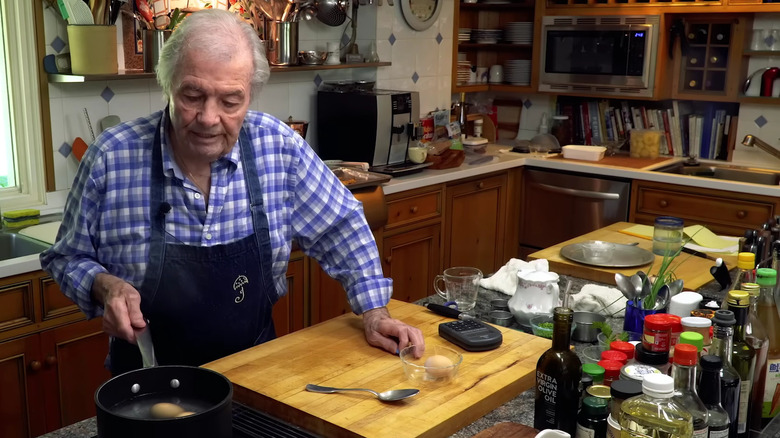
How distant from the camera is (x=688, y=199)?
14.4ft

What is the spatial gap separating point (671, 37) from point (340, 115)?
6.60 feet

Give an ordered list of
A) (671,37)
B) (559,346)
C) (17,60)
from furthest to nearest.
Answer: (671,37) → (17,60) → (559,346)

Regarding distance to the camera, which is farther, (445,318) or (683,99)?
(683,99)

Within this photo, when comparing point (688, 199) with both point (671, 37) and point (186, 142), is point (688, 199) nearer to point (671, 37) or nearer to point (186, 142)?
point (671, 37)

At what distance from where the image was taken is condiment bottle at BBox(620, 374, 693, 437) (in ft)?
3.55

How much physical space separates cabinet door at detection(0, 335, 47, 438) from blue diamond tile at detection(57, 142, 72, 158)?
2.89ft

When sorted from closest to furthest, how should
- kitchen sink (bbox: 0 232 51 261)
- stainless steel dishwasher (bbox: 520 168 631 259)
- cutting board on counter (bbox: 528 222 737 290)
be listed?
cutting board on counter (bbox: 528 222 737 290), kitchen sink (bbox: 0 232 51 261), stainless steel dishwasher (bbox: 520 168 631 259)

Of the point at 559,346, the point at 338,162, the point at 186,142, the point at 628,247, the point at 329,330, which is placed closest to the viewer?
the point at 559,346

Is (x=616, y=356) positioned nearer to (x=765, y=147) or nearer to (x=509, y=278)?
(x=509, y=278)

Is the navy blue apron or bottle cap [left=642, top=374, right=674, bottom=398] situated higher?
bottle cap [left=642, top=374, right=674, bottom=398]

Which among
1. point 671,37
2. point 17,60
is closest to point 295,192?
point 17,60

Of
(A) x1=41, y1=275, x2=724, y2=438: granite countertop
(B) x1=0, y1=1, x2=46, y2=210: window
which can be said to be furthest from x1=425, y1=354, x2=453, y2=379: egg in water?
(B) x1=0, y1=1, x2=46, y2=210: window

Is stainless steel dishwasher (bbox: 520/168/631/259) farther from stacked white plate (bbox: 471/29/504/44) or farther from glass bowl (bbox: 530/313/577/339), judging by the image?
glass bowl (bbox: 530/313/577/339)

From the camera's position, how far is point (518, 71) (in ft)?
17.9
